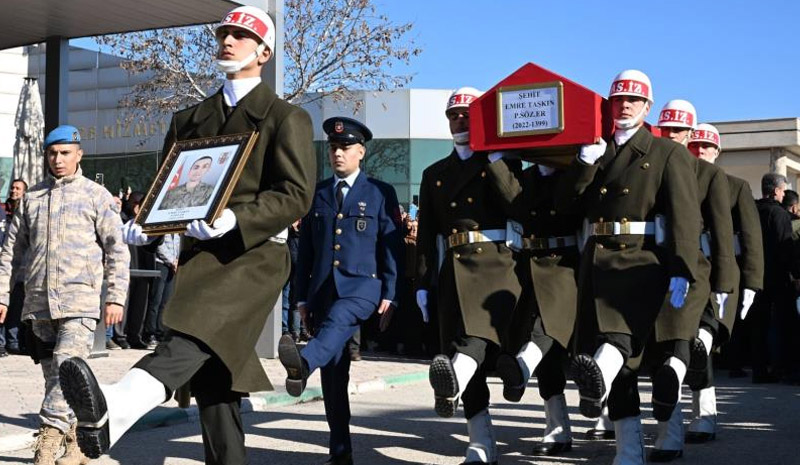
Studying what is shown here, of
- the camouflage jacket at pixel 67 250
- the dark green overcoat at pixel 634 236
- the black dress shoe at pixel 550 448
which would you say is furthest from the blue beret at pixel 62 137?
the black dress shoe at pixel 550 448

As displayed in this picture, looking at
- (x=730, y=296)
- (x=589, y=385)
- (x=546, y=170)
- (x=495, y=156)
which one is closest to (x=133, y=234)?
(x=589, y=385)

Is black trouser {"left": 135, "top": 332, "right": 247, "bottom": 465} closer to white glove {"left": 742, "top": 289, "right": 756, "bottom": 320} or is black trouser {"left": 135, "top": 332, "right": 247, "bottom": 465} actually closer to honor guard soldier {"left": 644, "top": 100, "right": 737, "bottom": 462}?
honor guard soldier {"left": 644, "top": 100, "right": 737, "bottom": 462}

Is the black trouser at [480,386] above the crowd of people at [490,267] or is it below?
below

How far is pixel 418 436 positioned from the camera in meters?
8.70

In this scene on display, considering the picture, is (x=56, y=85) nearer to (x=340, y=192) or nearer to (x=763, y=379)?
(x=340, y=192)

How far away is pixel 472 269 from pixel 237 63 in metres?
2.37

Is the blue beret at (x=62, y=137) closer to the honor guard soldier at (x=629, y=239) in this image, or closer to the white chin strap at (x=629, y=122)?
the honor guard soldier at (x=629, y=239)

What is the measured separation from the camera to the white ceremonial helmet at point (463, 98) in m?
7.40

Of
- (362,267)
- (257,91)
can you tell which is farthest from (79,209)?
(257,91)

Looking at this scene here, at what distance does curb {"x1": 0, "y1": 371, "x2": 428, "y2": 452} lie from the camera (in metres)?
7.98

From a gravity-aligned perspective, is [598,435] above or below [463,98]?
below

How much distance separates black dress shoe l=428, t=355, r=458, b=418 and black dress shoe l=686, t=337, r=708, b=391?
1.54m

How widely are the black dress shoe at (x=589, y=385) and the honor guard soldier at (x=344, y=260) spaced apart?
1.67m

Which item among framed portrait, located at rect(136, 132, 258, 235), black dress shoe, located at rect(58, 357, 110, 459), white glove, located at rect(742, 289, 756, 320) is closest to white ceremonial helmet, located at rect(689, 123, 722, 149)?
Answer: white glove, located at rect(742, 289, 756, 320)
